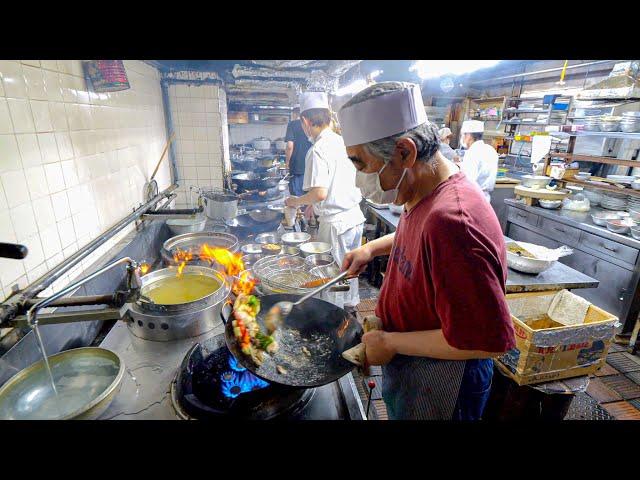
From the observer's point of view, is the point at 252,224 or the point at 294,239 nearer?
the point at 294,239

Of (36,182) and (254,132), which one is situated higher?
(254,132)

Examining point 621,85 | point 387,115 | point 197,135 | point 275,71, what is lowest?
point 197,135

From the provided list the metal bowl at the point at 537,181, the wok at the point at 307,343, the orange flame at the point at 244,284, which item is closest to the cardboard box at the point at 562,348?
the wok at the point at 307,343

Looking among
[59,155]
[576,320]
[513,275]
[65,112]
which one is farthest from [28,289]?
[576,320]

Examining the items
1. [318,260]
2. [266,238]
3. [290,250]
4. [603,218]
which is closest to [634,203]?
[603,218]

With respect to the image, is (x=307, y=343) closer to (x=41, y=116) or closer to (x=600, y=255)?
(x=41, y=116)

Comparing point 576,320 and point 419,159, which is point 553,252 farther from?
point 419,159

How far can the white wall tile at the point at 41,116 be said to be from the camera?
1825 millimetres

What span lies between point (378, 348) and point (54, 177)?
83.1 inches

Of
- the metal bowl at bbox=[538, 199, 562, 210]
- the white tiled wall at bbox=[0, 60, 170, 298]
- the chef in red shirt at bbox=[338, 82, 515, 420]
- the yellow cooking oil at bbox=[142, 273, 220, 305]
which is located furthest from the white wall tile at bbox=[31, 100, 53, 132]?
the metal bowl at bbox=[538, 199, 562, 210]

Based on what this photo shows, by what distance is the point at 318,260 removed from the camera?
9.77 feet

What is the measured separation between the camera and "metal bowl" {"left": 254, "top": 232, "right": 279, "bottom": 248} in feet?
11.7

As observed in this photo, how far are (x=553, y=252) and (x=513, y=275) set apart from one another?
473 mm

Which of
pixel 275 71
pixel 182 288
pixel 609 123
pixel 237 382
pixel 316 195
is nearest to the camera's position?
pixel 237 382
